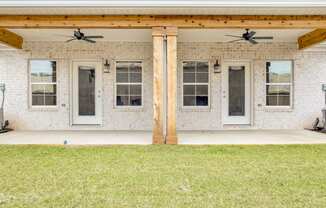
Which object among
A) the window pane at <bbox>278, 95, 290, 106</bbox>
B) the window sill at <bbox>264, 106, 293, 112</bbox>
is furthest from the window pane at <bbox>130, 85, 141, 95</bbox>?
the window pane at <bbox>278, 95, 290, 106</bbox>

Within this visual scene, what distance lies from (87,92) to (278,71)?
6.58 m

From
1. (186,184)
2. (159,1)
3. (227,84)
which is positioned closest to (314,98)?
(227,84)

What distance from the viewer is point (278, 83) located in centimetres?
1089

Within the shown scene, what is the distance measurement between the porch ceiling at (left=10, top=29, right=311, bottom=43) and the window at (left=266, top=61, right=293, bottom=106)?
0.86 m

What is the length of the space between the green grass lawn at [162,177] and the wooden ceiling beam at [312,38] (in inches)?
146

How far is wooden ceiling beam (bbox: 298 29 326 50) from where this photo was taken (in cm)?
887

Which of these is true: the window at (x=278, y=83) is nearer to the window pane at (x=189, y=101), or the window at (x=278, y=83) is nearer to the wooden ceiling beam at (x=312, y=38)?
the wooden ceiling beam at (x=312, y=38)

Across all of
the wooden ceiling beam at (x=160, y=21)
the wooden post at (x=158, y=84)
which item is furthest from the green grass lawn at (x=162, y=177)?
the wooden ceiling beam at (x=160, y=21)

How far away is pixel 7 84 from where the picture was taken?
416 inches

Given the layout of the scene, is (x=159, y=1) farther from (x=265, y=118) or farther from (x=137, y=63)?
(x=265, y=118)

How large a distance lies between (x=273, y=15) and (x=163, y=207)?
5.70 metres

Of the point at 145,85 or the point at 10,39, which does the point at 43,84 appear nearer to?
the point at 10,39

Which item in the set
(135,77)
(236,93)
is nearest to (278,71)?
(236,93)

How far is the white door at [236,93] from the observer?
10812 mm
